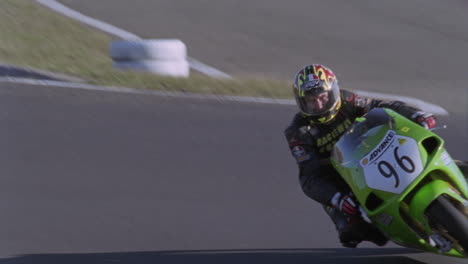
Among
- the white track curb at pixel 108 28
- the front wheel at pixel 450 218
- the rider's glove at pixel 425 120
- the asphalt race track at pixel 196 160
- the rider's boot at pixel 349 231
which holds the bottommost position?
the white track curb at pixel 108 28

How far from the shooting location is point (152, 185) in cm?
777

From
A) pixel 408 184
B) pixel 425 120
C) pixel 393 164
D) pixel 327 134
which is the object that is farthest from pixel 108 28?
pixel 408 184

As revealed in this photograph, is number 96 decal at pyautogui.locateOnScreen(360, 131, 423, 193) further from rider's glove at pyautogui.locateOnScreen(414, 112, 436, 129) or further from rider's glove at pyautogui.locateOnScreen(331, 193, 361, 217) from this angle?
rider's glove at pyautogui.locateOnScreen(414, 112, 436, 129)

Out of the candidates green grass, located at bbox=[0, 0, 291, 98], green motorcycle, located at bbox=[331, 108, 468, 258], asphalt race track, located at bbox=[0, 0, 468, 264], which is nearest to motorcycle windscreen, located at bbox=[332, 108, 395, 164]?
green motorcycle, located at bbox=[331, 108, 468, 258]

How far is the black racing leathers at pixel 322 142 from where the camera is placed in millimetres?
5566

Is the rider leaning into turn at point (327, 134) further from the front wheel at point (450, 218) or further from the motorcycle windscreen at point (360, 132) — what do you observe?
the front wheel at point (450, 218)

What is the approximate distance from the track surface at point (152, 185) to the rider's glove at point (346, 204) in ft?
2.27

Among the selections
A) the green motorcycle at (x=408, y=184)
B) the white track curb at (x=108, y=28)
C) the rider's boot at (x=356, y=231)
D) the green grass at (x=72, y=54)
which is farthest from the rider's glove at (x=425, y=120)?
the white track curb at (x=108, y=28)

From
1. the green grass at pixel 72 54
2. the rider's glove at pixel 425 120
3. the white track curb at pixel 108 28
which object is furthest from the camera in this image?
the white track curb at pixel 108 28

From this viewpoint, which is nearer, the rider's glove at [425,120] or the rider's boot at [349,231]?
the rider's boot at [349,231]

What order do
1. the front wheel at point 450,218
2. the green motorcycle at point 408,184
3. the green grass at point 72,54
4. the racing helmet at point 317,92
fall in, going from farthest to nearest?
the green grass at point 72,54, the racing helmet at point 317,92, the green motorcycle at point 408,184, the front wheel at point 450,218

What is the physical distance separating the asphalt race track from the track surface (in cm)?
2

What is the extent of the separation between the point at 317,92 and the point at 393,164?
1.06 m

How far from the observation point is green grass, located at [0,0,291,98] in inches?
469
